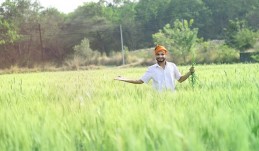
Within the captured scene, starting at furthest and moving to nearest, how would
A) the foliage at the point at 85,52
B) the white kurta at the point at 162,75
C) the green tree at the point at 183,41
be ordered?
the foliage at the point at 85,52
the green tree at the point at 183,41
the white kurta at the point at 162,75

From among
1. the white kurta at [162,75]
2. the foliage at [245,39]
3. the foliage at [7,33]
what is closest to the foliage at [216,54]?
the foliage at [245,39]

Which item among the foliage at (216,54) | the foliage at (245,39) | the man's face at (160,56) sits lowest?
the foliage at (216,54)

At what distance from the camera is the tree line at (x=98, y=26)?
5481 centimetres

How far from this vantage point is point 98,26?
6450cm

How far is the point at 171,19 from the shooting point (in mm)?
71250

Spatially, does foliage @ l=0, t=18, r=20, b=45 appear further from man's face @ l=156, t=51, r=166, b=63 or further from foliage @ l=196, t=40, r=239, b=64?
man's face @ l=156, t=51, r=166, b=63

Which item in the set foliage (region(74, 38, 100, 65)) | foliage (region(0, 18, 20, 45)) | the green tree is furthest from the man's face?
foliage (region(74, 38, 100, 65))

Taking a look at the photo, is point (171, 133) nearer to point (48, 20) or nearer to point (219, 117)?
point (219, 117)

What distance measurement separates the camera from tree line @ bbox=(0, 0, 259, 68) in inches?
2158

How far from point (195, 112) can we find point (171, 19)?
229ft

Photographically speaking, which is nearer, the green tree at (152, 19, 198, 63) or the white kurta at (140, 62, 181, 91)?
the white kurta at (140, 62, 181, 91)

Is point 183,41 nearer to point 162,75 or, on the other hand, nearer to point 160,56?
point 162,75

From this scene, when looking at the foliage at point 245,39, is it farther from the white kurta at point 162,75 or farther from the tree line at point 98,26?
the white kurta at point 162,75

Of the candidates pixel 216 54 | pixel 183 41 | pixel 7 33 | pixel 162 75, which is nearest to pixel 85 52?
pixel 7 33
